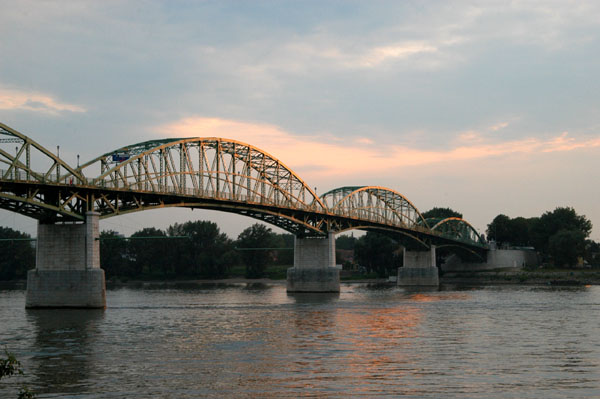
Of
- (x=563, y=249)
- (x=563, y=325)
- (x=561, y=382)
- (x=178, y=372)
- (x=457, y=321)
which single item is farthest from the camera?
(x=563, y=249)

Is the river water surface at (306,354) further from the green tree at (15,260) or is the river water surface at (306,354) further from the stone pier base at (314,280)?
the green tree at (15,260)

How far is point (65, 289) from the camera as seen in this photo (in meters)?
66.1

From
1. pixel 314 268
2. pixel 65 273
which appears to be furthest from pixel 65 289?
pixel 314 268

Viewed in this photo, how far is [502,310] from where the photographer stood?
66.6m

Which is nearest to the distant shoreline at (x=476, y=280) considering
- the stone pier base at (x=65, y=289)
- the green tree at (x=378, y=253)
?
the green tree at (x=378, y=253)

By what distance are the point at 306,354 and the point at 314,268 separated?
244ft

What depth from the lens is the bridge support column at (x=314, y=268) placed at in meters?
109

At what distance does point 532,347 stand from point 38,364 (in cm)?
2531

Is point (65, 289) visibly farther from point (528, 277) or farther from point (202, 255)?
point (202, 255)

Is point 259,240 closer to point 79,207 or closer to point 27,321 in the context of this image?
point 79,207

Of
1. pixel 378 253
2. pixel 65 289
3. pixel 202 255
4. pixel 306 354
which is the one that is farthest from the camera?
pixel 202 255

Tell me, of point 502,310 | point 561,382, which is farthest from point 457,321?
point 561,382

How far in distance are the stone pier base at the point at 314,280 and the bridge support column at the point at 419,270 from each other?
41.3 metres

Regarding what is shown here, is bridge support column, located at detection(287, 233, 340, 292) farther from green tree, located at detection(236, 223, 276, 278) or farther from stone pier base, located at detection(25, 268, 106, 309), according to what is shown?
green tree, located at detection(236, 223, 276, 278)
